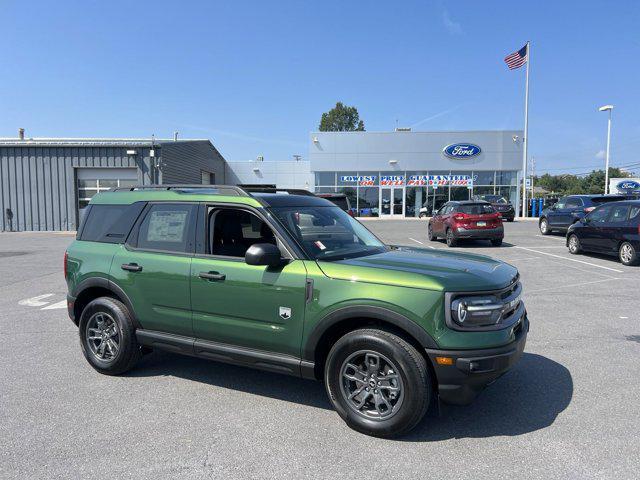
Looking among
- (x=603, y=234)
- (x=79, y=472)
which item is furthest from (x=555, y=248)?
(x=79, y=472)

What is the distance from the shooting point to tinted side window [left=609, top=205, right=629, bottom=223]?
1207 cm

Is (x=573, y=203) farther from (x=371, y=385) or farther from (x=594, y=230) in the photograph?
(x=371, y=385)

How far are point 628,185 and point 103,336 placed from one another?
45.7 m

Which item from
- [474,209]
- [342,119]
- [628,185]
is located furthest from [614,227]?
[342,119]

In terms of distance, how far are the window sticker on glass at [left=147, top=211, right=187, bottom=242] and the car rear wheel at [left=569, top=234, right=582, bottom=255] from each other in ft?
41.7

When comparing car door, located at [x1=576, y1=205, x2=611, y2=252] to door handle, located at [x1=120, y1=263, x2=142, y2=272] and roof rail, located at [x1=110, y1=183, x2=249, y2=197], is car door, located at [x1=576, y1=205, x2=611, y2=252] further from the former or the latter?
door handle, located at [x1=120, y1=263, x2=142, y2=272]

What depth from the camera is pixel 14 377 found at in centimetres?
488

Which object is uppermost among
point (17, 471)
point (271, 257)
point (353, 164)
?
point (353, 164)

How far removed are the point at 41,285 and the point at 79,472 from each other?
824cm

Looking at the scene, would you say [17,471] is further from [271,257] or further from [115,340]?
[271,257]

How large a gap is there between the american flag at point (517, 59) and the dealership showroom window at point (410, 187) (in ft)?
26.1

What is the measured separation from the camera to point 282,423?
384 cm

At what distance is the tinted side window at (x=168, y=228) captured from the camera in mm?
4586

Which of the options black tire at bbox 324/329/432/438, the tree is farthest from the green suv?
the tree
